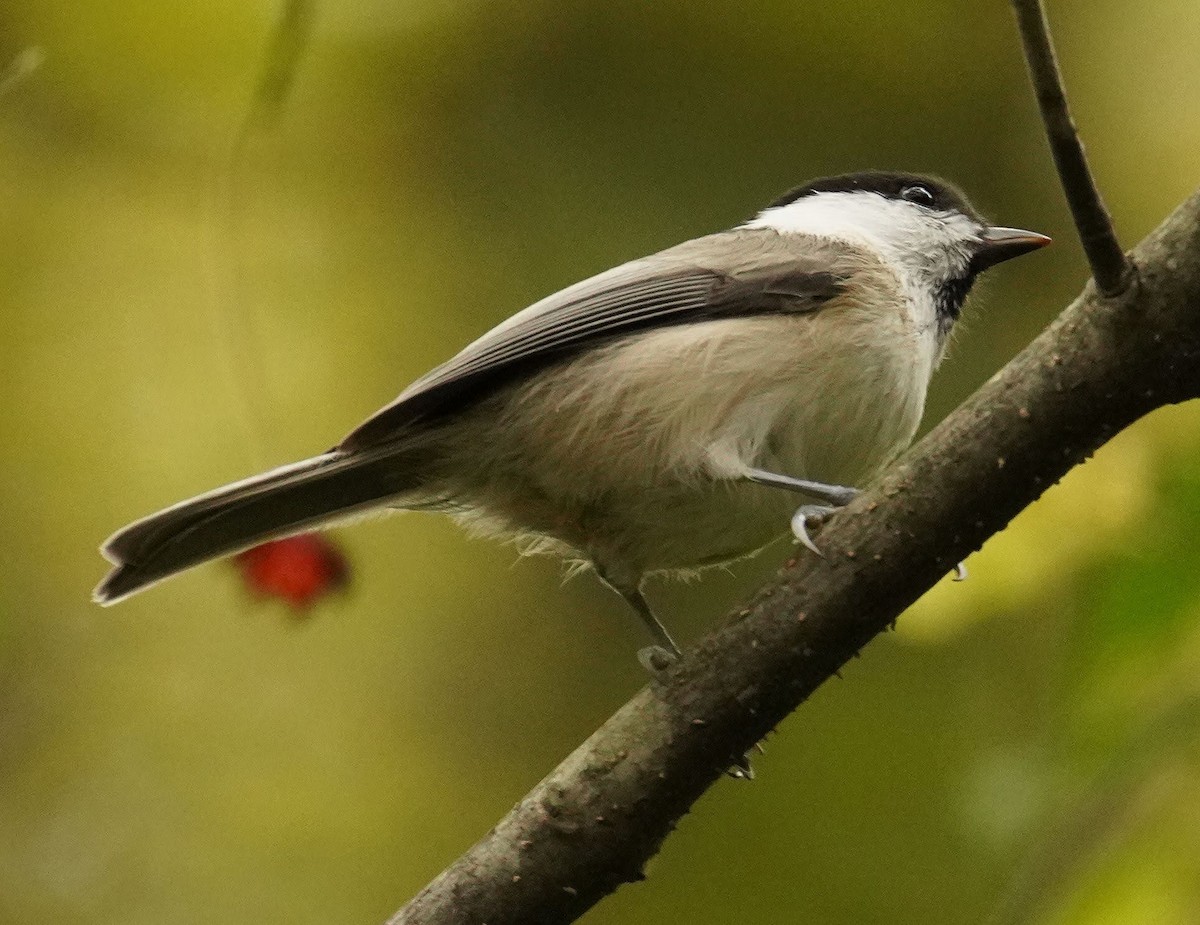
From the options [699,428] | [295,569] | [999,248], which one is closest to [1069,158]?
[699,428]

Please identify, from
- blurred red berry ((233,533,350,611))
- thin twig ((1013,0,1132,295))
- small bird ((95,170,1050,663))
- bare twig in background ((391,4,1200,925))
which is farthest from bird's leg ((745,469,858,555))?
blurred red berry ((233,533,350,611))

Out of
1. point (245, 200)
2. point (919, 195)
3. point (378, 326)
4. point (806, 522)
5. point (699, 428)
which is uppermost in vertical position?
point (245, 200)

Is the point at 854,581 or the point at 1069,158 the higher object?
the point at 1069,158

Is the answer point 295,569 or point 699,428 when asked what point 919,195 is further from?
point 295,569

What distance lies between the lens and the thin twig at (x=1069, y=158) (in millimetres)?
1676

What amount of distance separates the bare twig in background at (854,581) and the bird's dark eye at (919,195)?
52.2 inches

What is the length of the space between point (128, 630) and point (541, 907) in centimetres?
254

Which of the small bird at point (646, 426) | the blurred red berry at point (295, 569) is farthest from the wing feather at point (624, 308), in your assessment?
the blurred red berry at point (295, 569)

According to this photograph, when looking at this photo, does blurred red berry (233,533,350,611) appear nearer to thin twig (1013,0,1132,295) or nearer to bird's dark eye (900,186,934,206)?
bird's dark eye (900,186,934,206)

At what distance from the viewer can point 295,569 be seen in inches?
111

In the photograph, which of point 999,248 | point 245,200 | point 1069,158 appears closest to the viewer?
point 1069,158

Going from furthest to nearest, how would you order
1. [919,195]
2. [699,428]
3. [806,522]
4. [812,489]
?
[919,195] → [699,428] → [812,489] → [806,522]

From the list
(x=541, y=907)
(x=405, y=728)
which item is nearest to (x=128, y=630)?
(x=405, y=728)

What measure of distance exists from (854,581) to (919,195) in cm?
150
